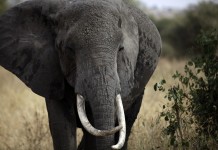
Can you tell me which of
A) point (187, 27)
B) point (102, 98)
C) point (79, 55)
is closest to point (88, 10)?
point (79, 55)

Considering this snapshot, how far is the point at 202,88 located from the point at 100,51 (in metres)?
2.04

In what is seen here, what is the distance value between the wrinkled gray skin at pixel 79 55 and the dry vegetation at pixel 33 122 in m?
0.69

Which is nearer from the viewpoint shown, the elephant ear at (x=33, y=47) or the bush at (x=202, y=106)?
the elephant ear at (x=33, y=47)

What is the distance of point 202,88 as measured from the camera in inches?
265

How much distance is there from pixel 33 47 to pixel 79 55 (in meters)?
0.83

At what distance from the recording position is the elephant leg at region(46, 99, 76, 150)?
5.69 m

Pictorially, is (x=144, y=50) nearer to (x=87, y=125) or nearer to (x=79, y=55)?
(x=79, y=55)

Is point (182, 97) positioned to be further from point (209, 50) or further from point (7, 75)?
point (7, 75)

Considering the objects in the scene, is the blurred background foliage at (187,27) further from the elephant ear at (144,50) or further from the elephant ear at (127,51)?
the elephant ear at (127,51)

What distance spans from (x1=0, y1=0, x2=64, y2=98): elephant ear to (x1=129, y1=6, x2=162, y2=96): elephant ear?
2.43 feet

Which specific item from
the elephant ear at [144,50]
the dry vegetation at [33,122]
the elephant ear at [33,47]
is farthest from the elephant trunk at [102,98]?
the dry vegetation at [33,122]

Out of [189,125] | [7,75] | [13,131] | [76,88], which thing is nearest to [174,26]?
[7,75]

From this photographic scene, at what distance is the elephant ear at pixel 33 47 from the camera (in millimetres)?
5621

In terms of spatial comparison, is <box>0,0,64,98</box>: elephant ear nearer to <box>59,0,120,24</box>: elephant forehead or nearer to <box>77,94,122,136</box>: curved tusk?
<box>59,0,120,24</box>: elephant forehead
